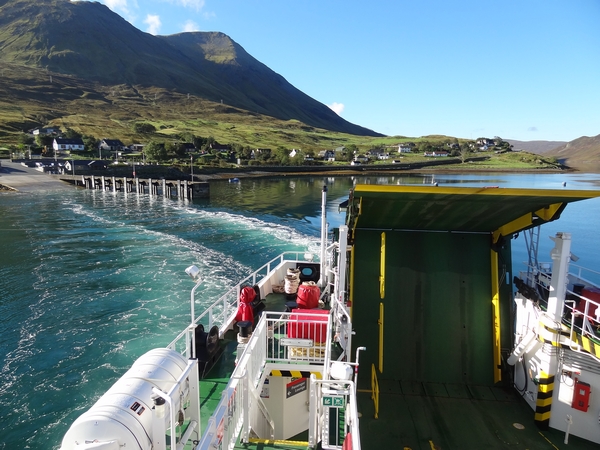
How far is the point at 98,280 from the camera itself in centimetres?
2070

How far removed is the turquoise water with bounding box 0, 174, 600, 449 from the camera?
A: 453 inches

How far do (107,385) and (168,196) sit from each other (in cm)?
5414

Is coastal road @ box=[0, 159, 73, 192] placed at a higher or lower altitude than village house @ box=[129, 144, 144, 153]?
lower

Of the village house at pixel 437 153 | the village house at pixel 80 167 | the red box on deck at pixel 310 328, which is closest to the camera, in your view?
the red box on deck at pixel 310 328

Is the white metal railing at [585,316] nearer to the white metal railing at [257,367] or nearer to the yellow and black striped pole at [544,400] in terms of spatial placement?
the yellow and black striped pole at [544,400]

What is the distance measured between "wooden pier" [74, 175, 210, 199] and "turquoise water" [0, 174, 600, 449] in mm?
12622

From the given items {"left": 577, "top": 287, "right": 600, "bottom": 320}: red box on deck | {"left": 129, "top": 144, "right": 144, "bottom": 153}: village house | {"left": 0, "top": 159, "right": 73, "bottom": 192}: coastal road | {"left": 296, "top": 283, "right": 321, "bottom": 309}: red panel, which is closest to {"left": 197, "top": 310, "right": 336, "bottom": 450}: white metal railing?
{"left": 296, "top": 283, "right": 321, "bottom": 309}: red panel

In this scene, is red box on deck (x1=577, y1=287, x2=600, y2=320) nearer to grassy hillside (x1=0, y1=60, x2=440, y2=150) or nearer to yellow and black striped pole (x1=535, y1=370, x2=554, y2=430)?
yellow and black striped pole (x1=535, y1=370, x2=554, y2=430)

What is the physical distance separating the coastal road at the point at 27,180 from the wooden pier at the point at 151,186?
456cm

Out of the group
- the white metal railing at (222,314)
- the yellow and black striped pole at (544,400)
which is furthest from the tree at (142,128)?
the yellow and black striped pole at (544,400)

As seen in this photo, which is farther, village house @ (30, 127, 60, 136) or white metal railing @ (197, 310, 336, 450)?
village house @ (30, 127, 60, 136)

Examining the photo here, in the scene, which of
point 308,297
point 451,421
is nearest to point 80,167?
point 308,297

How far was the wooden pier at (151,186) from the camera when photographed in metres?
60.4

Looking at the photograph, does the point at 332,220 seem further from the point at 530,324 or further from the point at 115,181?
the point at 115,181
